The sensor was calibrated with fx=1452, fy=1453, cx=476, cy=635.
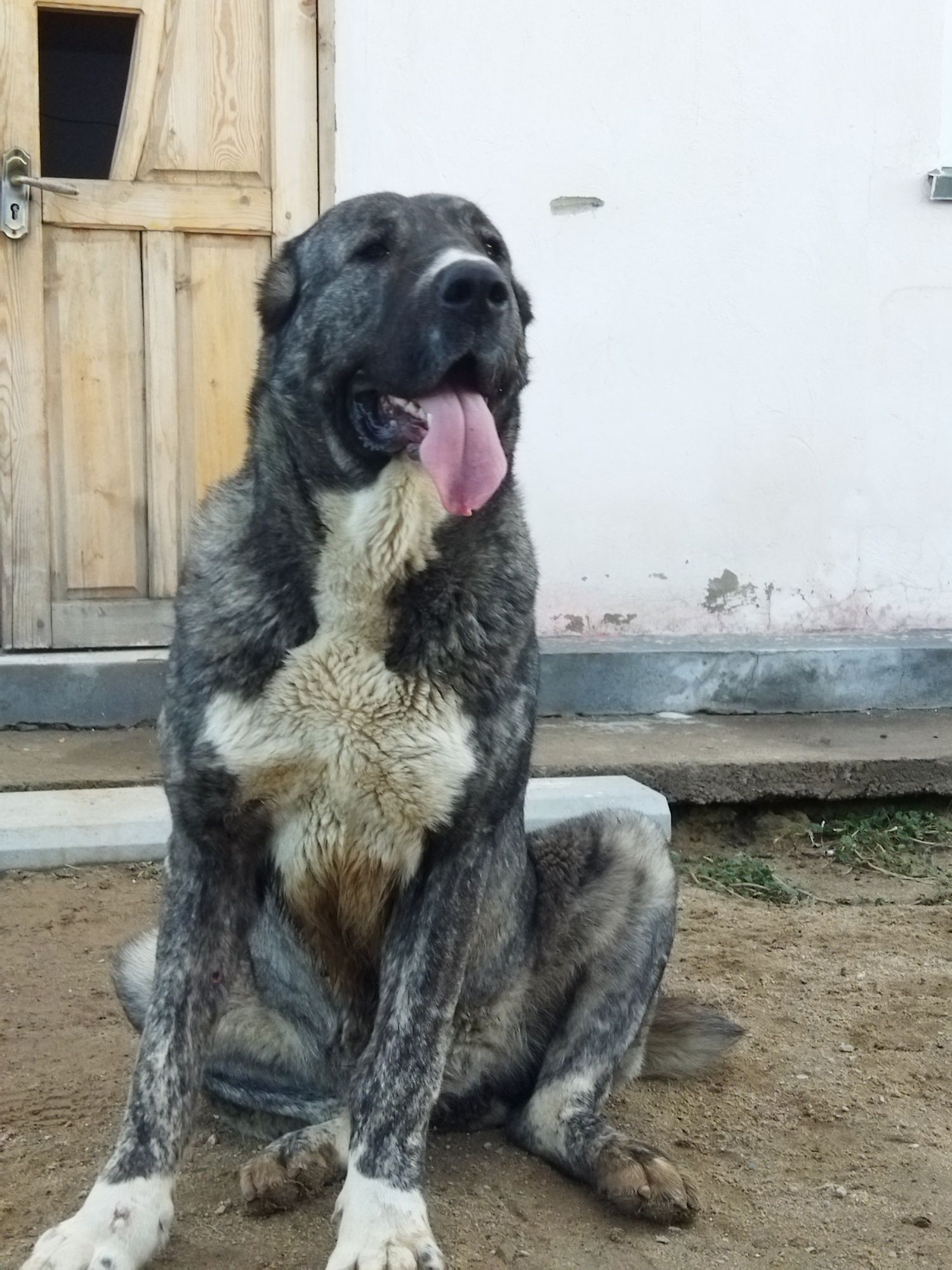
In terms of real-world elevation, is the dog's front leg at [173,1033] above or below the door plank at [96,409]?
below

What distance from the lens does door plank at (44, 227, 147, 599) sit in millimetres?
5152

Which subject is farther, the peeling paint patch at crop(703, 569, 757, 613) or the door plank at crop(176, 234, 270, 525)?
the peeling paint patch at crop(703, 569, 757, 613)

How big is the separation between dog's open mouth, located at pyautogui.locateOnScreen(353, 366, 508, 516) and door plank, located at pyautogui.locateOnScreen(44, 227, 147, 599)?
2.93 metres

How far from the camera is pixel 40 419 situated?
5.13m

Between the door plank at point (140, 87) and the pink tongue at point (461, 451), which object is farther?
the door plank at point (140, 87)

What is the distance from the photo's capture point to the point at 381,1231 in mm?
2230

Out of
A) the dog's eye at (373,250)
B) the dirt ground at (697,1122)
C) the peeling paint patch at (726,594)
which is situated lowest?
the dirt ground at (697,1122)

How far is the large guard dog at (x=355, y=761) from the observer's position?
7.77ft

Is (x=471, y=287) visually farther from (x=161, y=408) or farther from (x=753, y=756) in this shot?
(x=161, y=408)

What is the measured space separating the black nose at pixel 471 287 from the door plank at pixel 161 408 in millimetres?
2968

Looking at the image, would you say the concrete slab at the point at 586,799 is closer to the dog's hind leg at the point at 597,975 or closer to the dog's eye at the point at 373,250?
the dog's hind leg at the point at 597,975

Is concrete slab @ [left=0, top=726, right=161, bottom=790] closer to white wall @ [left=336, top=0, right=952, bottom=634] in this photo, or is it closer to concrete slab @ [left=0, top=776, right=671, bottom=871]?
concrete slab @ [left=0, top=776, right=671, bottom=871]

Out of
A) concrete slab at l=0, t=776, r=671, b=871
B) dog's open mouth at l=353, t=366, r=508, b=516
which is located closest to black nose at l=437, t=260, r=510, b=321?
dog's open mouth at l=353, t=366, r=508, b=516

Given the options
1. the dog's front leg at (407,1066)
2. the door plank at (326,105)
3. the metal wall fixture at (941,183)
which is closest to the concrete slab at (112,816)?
the dog's front leg at (407,1066)
